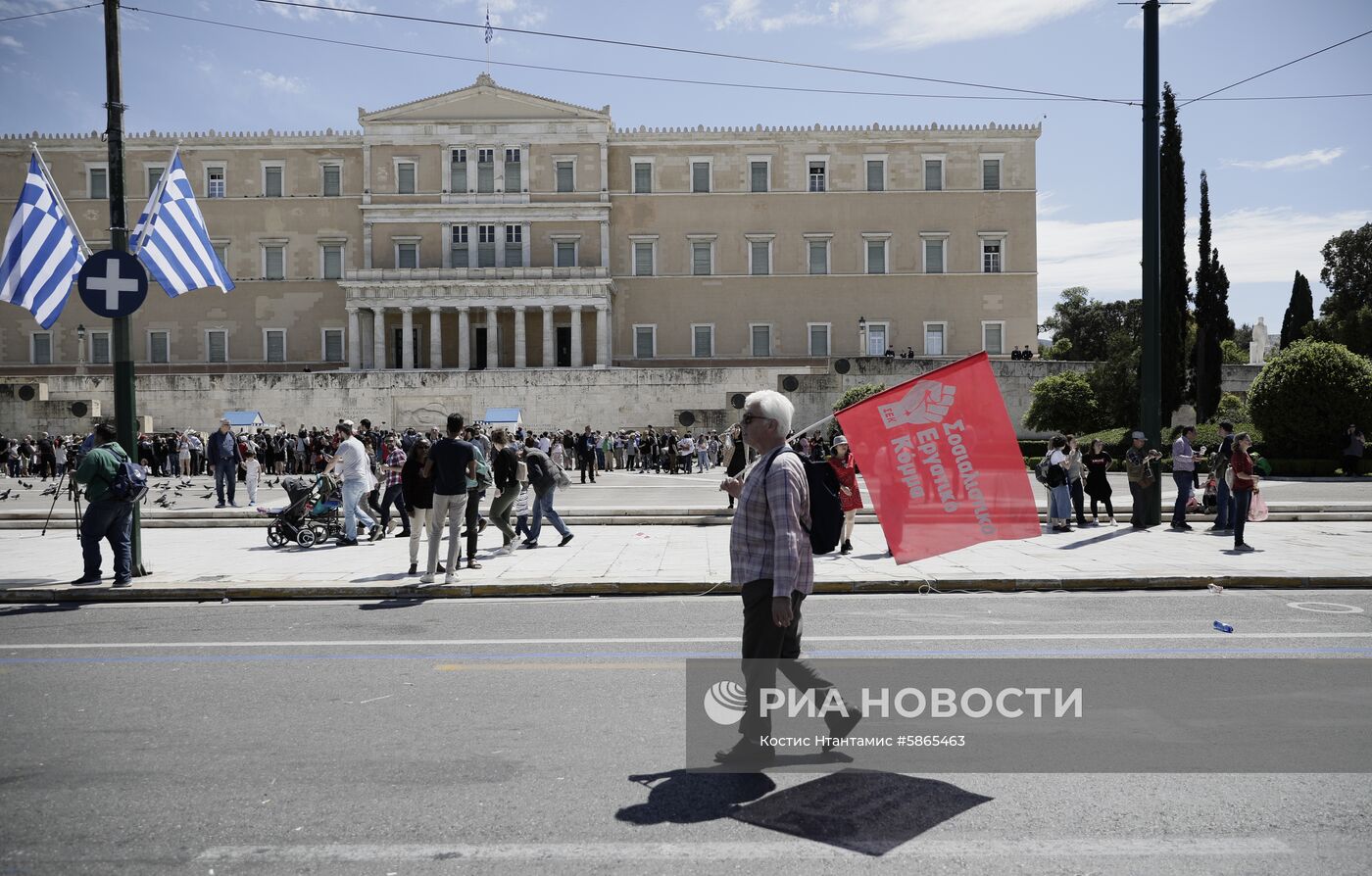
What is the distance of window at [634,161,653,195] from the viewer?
180ft

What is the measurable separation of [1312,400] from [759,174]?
111 ft

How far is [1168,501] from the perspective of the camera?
1875 cm

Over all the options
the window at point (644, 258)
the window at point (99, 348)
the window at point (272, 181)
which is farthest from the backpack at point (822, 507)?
the window at point (99, 348)

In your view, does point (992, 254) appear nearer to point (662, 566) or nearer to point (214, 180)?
point (214, 180)

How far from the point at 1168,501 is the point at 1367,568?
8921 mm

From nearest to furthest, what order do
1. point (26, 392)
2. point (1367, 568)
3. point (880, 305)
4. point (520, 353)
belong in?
point (1367, 568)
point (26, 392)
point (520, 353)
point (880, 305)

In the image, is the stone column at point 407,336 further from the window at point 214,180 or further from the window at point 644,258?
the window at point 214,180

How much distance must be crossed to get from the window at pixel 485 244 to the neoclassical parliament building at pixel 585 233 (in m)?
0.09

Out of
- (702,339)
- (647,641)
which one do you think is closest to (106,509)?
(647,641)

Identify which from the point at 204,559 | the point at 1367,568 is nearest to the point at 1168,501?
the point at 1367,568

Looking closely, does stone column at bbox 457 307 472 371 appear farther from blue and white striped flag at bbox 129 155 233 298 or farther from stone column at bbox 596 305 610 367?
blue and white striped flag at bbox 129 155 233 298

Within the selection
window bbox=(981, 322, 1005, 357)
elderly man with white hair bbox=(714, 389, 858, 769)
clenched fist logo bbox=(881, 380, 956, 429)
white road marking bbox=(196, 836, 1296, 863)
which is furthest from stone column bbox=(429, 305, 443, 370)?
white road marking bbox=(196, 836, 1296, 863)

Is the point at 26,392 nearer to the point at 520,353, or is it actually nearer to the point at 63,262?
the point at 520,353

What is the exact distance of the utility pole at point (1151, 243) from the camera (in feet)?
46.0
